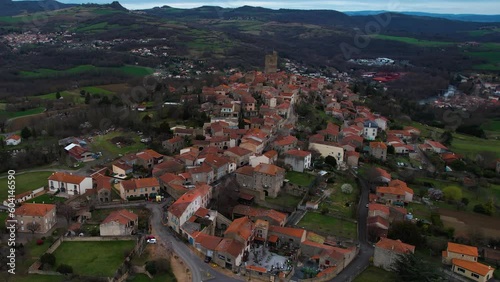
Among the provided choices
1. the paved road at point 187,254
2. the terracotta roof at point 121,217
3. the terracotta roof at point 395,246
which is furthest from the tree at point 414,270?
the terracotta roof at point 121,217

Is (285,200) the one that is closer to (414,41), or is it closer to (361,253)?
(361,253)

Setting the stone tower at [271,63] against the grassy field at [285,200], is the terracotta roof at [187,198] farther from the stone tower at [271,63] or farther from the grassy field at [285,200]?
the stone tower at [271,63]

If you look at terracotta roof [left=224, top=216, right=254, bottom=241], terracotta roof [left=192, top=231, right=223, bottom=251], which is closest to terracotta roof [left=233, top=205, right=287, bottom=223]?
terracotta roof [left=224, top=216, right=254, bottom=241]

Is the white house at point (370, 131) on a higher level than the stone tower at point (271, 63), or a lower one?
lower

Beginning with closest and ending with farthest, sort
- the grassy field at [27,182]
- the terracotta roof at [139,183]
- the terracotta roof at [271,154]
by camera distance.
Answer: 1. the terracotta roof at [139,183]
2. the grassy field at [27,182]
3. the terracotta roof at [271,154]

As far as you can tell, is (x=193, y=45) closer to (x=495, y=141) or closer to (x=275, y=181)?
(x=495, y=141)

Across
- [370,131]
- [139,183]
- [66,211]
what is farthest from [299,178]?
[66,211]
